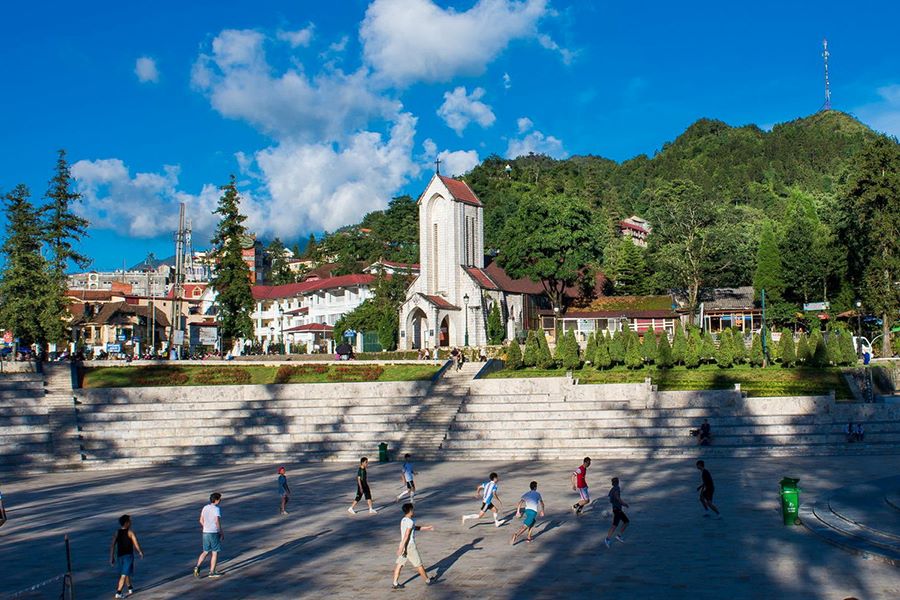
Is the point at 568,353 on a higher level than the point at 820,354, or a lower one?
higher

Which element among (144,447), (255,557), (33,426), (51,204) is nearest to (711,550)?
(255,557)

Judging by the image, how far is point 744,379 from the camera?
37281 millimetres

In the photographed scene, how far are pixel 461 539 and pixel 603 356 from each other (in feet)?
92.0

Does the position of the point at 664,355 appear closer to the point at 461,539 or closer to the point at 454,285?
the point at 454,285

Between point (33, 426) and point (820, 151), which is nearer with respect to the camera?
point (33, 426)

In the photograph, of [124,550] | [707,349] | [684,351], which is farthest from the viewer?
[684,351]

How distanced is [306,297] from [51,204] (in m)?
35.8

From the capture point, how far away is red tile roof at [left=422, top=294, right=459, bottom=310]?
61.2m

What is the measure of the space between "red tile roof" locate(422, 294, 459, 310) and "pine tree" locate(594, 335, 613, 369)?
59.9 feet

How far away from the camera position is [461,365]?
4347 cm

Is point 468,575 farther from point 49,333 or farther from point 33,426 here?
point 49,333

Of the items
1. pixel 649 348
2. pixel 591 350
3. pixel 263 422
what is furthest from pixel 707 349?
pixel 263 422

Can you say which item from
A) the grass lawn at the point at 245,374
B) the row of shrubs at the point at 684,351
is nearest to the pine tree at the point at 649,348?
the row of shrubs at the point at 684,351

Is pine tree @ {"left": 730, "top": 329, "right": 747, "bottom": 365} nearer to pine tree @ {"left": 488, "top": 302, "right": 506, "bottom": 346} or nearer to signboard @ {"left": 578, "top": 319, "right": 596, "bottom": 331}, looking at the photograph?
pine tree @ {"left": 488, "top": 302, "right": 506, "bottom": 346}
